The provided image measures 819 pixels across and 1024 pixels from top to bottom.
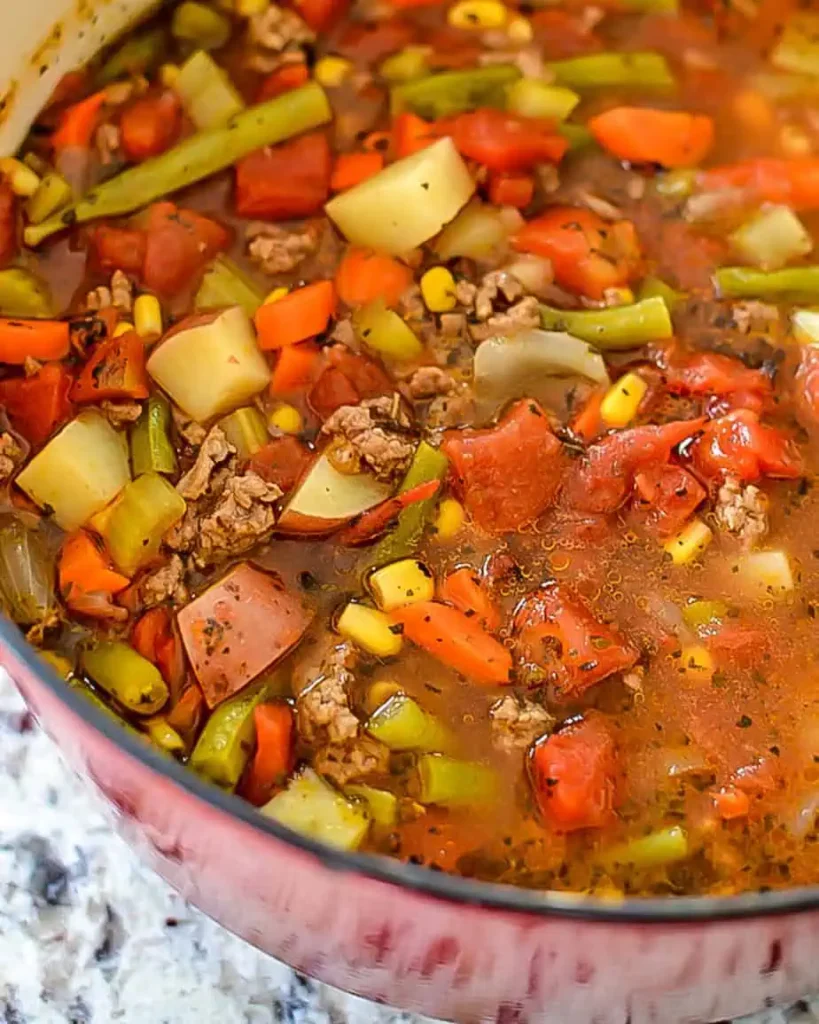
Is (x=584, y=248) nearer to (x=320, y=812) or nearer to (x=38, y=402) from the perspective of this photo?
(x=38, y=402)

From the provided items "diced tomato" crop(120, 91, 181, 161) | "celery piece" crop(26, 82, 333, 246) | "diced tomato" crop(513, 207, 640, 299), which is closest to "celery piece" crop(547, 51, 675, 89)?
"diced tomato" crop(513, 207, 640, 299)

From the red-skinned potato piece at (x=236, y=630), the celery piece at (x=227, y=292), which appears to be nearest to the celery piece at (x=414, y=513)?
the red-skinned potato piece at (x=236, y=630)

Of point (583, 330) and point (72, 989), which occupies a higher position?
point (583, 330)

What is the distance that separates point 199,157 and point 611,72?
79cm

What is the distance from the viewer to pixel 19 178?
2320 mm

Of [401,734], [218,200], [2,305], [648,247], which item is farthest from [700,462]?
[2,305]

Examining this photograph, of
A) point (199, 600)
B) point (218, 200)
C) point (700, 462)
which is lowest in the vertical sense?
point (700, 462)

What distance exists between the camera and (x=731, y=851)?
1857 millimetres

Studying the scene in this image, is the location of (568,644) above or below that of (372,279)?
below

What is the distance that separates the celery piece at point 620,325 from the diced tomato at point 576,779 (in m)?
0.69

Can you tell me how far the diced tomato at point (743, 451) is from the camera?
2113mm

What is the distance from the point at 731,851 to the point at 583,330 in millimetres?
860

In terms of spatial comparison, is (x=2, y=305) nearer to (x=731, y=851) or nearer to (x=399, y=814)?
(x=399, y=814)

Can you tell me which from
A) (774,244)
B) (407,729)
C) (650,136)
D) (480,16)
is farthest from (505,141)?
(407,729)
